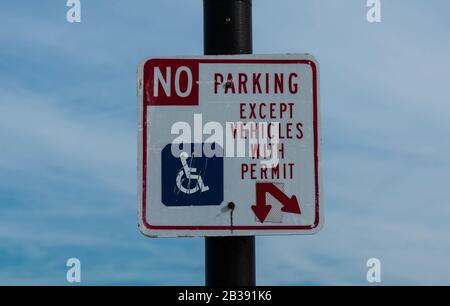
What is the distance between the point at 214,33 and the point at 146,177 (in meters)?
0.79

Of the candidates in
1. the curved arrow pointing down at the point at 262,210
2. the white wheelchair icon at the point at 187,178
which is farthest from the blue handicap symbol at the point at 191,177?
the curved arrow pointing down at the point at 262,210

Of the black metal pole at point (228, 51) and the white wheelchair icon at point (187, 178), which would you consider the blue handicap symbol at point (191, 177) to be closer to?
the white wheelchair icon at point (187, 178)

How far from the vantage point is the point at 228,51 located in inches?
129

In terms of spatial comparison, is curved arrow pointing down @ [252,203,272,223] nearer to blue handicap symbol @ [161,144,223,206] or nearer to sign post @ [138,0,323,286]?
sign post @ [138,0,323,286]

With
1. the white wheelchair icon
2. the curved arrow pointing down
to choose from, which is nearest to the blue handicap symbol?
the white wheelchair icon

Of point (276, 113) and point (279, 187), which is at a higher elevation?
point (276, 113)

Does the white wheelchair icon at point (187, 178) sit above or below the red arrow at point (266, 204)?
above

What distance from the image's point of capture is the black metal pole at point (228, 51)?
3131 mm

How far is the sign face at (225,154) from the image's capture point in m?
3.14
